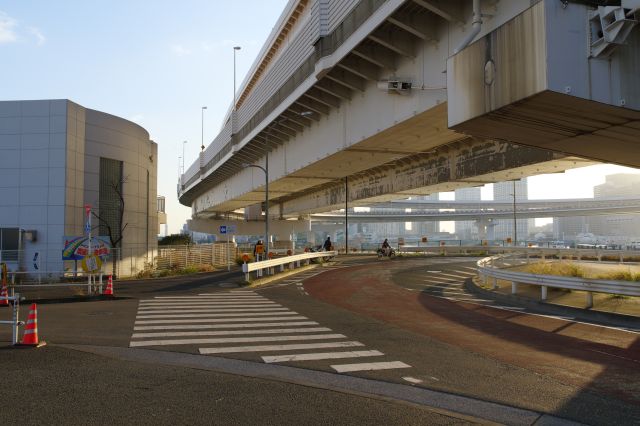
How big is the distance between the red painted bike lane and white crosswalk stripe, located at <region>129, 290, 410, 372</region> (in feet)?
7.48

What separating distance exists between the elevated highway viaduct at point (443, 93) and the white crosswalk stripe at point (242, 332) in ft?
16.4

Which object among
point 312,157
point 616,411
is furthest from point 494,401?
point 312,157

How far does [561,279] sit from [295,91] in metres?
13.5

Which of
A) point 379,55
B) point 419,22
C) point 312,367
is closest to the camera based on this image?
point 312,367

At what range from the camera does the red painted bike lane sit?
824cm

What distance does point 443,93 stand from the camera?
15125mm

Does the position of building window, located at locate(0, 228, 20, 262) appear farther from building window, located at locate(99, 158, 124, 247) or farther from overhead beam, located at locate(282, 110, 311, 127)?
overhead beam, located at locate(282, 110, 311, 127)

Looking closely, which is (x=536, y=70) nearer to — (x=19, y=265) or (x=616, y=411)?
(x=616, y=411)

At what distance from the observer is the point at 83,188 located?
111 feet

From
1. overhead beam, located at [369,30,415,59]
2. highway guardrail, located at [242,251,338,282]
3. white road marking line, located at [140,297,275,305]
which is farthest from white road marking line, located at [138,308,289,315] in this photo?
highway guardrail, located at [242,251,338,282]

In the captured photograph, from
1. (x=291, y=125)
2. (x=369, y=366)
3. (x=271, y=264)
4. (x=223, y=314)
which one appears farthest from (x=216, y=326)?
(x=291, y=125)

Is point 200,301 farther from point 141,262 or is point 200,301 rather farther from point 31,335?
point 141,262

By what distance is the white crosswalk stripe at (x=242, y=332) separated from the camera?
9664 millimetres

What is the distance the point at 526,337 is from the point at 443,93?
7225mm
